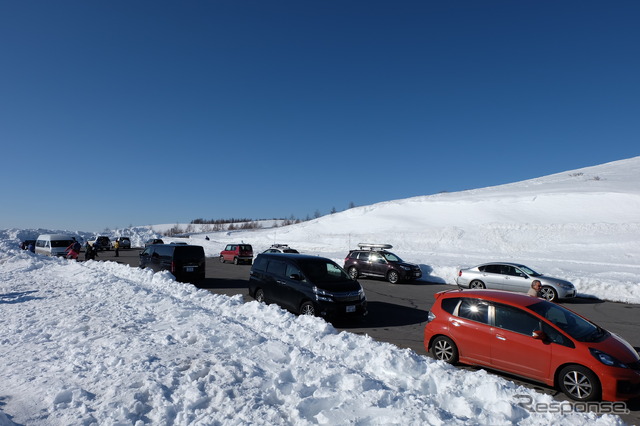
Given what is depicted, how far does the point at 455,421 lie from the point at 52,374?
229 inches

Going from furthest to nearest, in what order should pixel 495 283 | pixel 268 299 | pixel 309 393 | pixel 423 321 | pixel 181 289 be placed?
pixel 495 283 → pixel 181 289 → pixel 268 299 → pixel 423 321 → pixel 309 393

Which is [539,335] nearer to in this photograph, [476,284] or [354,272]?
[476,284]

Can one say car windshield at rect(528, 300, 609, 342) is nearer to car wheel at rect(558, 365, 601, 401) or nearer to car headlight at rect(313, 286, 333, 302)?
car wheel at rect(558, 365, 601, 401)

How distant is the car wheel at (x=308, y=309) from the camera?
957 centimetres

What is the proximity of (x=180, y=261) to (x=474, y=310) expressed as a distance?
41.2ft

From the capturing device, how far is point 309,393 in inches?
189

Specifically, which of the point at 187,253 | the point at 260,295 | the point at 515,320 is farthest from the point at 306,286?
the point at 187,253

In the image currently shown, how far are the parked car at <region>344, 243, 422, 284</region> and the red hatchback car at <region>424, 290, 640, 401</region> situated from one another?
11.2 meters

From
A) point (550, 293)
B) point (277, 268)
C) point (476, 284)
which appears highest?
point (277, 268)

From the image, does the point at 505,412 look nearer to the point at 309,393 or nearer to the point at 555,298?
the point at 309,393

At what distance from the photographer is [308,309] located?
382 inches

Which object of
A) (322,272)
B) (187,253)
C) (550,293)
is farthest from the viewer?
(187,253)

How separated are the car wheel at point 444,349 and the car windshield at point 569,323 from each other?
1591 mm

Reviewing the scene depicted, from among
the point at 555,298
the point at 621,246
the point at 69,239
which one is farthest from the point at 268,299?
the point at 621,246
